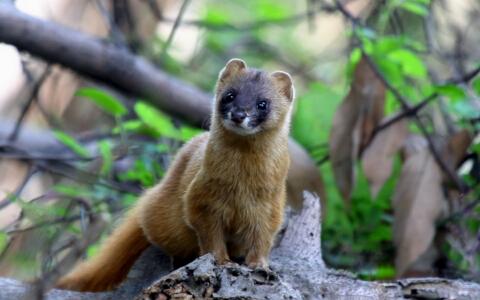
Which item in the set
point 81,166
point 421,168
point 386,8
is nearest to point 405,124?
point 421,168

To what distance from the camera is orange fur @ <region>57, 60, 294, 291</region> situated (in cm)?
442

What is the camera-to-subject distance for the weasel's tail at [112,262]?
190 inches

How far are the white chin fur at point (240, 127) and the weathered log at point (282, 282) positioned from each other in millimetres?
744

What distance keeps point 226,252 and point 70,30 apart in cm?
329

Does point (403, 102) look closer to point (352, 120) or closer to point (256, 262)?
point (352, 120)

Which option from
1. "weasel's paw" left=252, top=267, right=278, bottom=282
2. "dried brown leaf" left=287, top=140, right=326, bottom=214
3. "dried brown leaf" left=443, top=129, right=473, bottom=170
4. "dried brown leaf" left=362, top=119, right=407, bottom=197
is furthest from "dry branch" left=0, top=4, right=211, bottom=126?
"weasel's paw" left=252, top=267, right=278, bottom=282

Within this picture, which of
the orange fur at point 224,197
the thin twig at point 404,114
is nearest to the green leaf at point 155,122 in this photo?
the orange fur at point 224,197

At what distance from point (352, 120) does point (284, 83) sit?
1.88 metres

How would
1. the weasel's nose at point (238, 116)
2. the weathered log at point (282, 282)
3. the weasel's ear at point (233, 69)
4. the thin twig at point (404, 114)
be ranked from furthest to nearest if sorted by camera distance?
the thin twig at point (404, 114) < the weasel's ear at point (233, 69) < the weasel's nose at point (238, 116) < the weathered log at point (282, 282)

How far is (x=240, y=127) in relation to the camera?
434cm

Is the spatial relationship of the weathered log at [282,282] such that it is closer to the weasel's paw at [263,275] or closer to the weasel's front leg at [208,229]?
the weasel's paw at [263,275]

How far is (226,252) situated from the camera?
447 centimetres

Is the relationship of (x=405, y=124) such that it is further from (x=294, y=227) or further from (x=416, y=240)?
(x=294, y=227)

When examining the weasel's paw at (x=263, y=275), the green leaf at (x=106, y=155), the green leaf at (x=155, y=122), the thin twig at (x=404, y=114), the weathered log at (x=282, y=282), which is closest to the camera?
the weathered log at (x=282, y=282)
